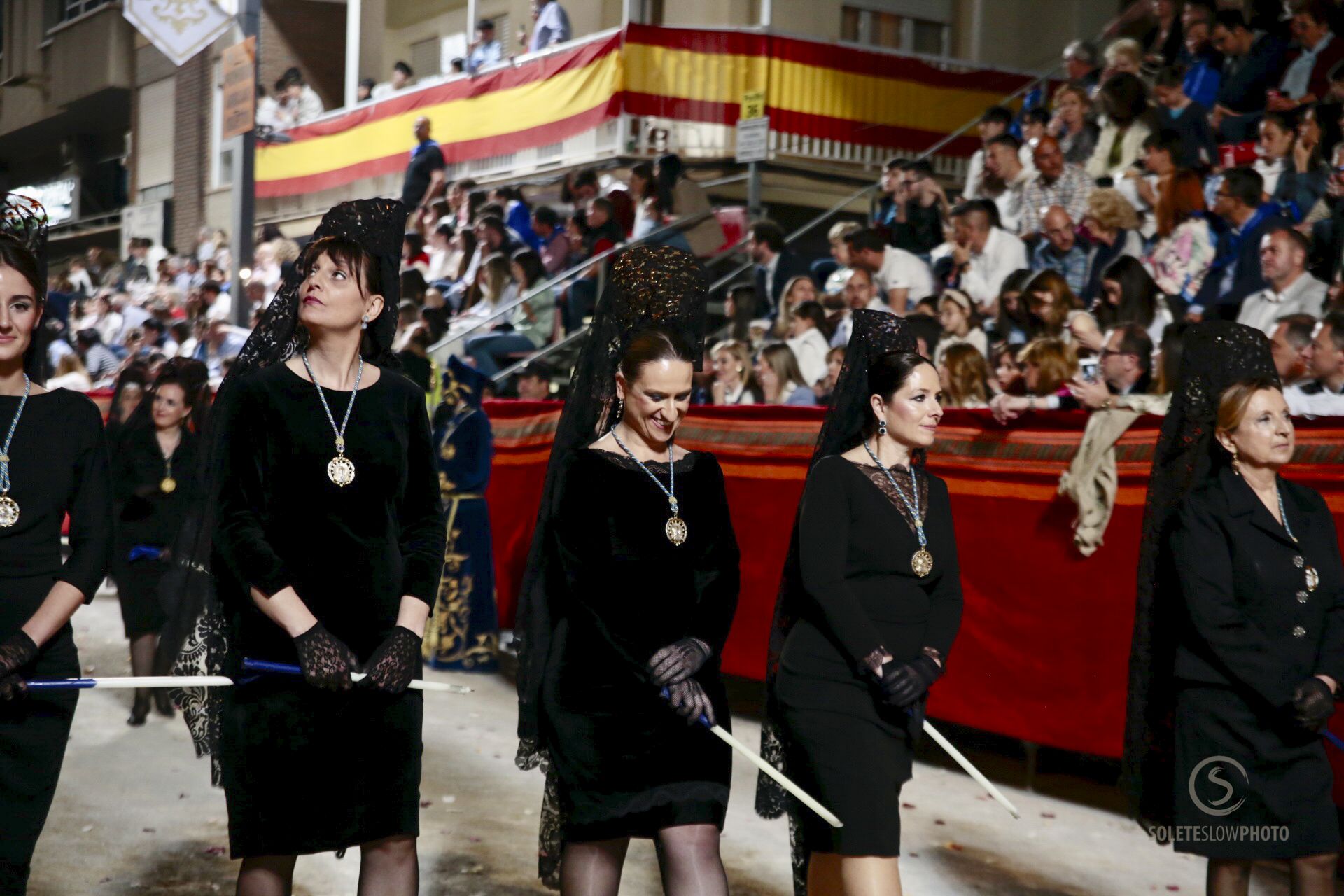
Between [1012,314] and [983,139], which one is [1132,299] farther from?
[983,139]

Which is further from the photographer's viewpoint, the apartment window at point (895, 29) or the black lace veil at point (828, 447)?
the apartment window at point (895, 29)

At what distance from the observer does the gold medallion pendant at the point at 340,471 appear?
3230 millimetres

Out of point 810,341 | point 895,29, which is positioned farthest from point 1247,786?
point 895,29

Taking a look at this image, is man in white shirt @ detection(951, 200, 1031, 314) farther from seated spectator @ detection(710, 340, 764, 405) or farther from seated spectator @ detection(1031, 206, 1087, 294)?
seated spectator @ detection(710, 340, 764, 405)

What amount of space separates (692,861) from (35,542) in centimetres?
170

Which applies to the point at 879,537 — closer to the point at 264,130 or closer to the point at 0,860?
the point at 0,860

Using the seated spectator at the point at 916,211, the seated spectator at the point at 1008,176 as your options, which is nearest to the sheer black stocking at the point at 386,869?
the seated spectator at the point at 1008,176

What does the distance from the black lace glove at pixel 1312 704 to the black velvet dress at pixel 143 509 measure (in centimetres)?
520

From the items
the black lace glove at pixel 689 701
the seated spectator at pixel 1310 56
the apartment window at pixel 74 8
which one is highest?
the apartment window at pixel 74 8

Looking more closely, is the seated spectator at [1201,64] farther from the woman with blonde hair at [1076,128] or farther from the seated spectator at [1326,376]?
the seated spectator at [1326,376]

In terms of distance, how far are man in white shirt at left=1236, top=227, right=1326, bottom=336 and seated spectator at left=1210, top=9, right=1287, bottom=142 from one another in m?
2.83

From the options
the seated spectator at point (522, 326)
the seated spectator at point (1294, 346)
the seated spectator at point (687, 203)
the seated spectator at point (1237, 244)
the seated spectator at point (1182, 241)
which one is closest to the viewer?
the seated spectator at point (1294, 346)

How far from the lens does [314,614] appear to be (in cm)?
322

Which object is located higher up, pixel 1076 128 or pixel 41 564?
pixel 1076 128
